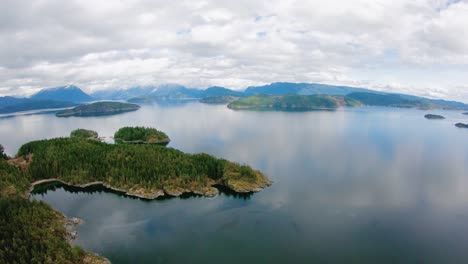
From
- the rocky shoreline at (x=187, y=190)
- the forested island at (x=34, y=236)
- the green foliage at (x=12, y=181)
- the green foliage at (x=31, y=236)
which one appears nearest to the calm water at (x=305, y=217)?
the rocky shoreline at (x=187, y=190)

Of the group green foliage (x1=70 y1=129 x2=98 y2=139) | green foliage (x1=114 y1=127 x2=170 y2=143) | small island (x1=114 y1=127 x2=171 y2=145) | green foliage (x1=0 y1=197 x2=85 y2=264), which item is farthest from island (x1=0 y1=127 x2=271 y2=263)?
green foliage (x1=70 y1=129 x2=98 y2=139)

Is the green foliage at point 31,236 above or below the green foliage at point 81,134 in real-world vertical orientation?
below

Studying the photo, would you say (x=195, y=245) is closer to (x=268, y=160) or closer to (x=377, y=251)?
(x=377, y=251)

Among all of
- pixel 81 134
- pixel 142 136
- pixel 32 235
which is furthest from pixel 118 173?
pixel 81 134

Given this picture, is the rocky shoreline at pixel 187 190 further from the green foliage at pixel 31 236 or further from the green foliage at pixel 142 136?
the green foliage at pixel 142 136

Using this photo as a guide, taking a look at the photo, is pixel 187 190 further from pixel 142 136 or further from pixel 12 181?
pixel 142 136

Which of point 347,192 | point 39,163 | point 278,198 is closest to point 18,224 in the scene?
point 39,163

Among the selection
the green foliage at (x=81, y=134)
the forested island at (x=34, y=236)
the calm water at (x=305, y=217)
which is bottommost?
the calm water at (x=305, y=217)
